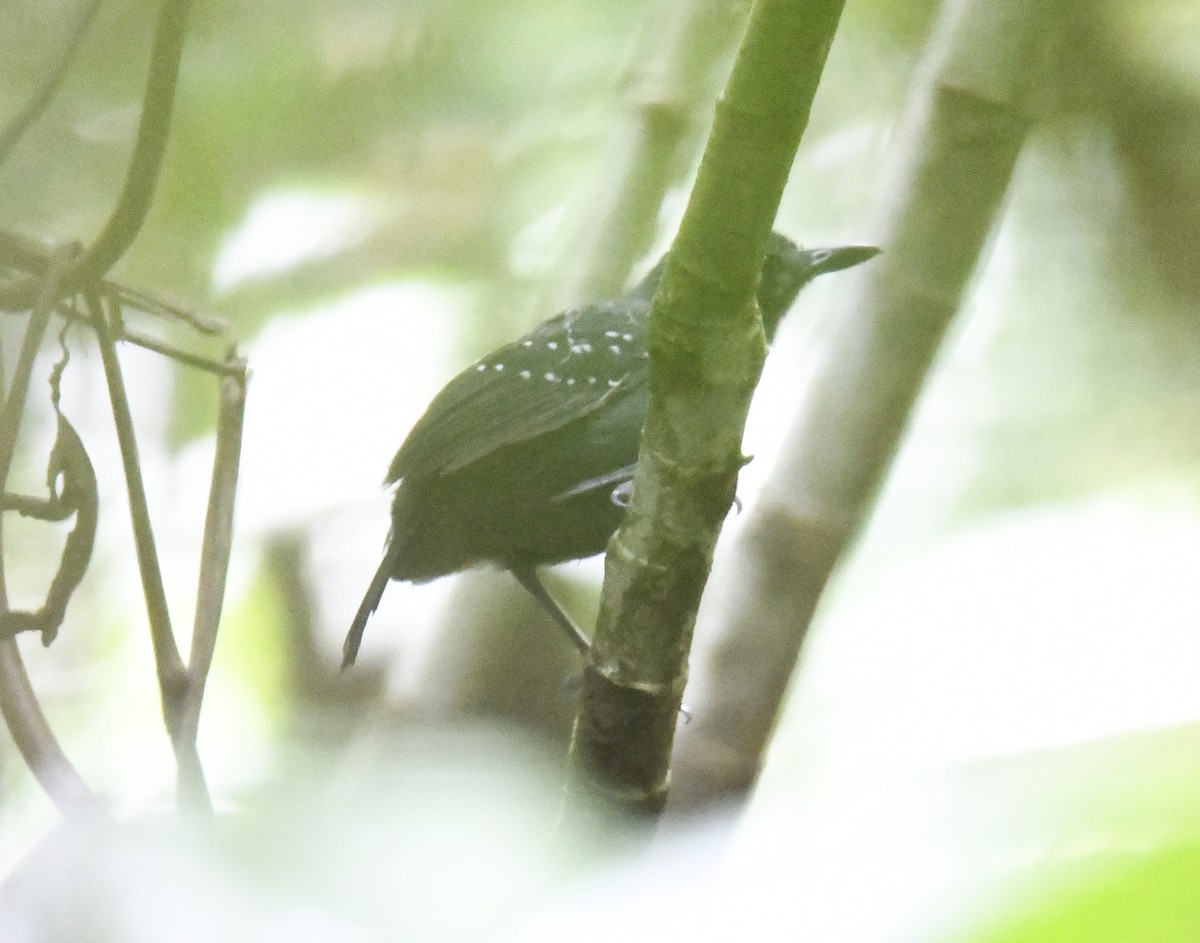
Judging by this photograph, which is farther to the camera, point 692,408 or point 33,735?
point 33,735

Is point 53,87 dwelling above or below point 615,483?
above

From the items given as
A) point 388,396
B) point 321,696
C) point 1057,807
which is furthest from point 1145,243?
point 321,696

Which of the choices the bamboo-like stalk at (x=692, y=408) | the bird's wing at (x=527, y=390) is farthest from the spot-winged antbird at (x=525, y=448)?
the bamboo-like stalk at (x=692, y=408)

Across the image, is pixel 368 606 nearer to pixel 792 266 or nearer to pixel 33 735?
pixel 33 735

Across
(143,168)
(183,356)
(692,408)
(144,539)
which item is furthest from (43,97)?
(692,408)

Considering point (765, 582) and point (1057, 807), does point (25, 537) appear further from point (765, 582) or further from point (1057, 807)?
point (1057, 807)

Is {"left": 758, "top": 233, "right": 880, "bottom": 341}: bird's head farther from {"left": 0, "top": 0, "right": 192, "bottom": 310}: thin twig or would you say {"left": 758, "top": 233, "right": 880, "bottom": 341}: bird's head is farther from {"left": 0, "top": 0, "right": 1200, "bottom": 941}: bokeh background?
{"left": 0, "top": 0, "right": 192, "bottom": 310}: thin twig
